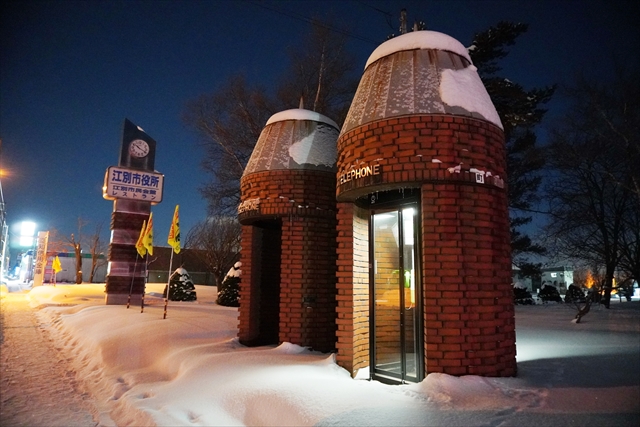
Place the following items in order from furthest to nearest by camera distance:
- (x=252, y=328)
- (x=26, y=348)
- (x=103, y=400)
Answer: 1. (x=26, y=348)
2. (x=252, y=328)
3. (x=103, y=400)

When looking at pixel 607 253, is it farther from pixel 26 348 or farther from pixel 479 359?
pixel 26 348

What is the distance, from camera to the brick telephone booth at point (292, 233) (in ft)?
26.0

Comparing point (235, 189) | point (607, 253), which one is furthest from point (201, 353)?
point (607, 253)

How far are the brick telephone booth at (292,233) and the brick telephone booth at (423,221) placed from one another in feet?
4.97

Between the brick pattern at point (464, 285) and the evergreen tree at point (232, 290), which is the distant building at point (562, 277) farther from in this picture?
the brick pattern at point (464, 285)

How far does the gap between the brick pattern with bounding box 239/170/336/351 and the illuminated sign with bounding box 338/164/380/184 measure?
194 centimetres

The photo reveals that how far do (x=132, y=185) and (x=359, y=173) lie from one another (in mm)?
17568

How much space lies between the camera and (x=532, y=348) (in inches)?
292

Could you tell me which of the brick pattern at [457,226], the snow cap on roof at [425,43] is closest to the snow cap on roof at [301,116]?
the snow cap on roof at [425,43]

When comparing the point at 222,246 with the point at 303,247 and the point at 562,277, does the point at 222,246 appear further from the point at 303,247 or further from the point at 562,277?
the point at 562,277

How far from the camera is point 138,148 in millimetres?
21344

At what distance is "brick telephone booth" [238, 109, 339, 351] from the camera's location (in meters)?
7.91

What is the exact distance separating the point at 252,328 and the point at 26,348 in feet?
18.0

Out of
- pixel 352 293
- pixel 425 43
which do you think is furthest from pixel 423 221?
pixel 425 43
